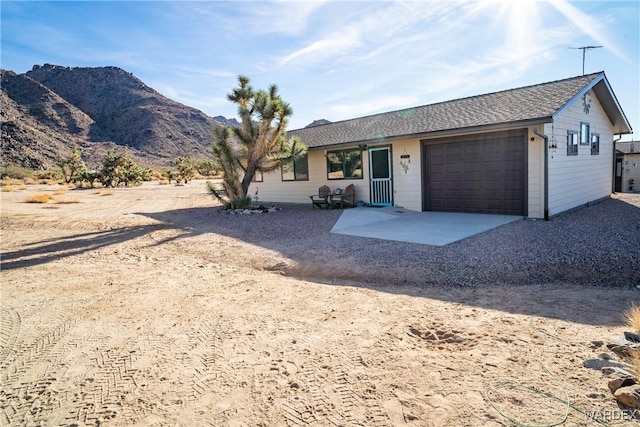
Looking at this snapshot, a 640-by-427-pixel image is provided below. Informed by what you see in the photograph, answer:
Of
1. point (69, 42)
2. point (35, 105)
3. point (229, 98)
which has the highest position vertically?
point (35, 105)

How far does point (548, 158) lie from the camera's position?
9.66 meters

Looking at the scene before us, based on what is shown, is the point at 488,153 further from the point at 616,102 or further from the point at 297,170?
the point at 297,170

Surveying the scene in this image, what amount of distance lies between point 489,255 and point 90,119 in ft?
251

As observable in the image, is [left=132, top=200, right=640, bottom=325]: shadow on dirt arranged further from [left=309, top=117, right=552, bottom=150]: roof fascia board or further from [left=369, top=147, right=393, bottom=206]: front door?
[left=369, top=147, right=393, bottom=206]: front door

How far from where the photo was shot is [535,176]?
9.78 meters

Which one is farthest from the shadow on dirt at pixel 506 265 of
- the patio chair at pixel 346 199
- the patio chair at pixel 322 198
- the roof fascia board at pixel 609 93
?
the patio chair at pixel 322 198

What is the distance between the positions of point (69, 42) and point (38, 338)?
1881cm

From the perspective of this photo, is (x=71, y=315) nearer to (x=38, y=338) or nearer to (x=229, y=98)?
(x=38, y=338)

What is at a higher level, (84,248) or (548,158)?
(548,158)

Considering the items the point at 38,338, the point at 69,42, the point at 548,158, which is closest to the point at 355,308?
the point at 38,338

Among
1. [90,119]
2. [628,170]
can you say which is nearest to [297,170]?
[628,170]

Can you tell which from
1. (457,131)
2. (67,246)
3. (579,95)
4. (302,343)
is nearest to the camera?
(302,343)

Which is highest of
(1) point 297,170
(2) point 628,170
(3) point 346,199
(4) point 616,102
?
(4) point 616,102

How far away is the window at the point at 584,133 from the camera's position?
1203cm
